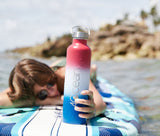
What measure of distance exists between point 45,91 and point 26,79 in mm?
360

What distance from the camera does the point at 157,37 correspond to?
26203 mm

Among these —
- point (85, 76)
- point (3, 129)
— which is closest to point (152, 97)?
point (85, 76)

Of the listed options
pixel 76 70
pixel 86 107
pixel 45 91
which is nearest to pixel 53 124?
pixel 86 107

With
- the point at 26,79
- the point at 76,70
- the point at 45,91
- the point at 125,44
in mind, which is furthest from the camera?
the point at 125,44

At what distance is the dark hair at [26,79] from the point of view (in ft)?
6.98

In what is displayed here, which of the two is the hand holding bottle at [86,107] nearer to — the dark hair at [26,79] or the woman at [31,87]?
the woman at [31,87]

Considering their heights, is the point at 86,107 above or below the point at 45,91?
below

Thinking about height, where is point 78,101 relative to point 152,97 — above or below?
below

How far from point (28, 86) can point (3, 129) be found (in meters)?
0.65

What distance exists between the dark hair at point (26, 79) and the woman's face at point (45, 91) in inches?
2.2

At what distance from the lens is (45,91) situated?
7.81ft

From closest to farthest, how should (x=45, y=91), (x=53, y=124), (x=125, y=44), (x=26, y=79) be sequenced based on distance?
(x=53, y=124)
(x=26, y=79)
(x=45, y=91)
(x=125, y=44)

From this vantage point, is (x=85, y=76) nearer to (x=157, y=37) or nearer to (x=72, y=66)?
(x=72, y=66)

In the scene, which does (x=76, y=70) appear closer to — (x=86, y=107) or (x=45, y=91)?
(x=86, y=107)
